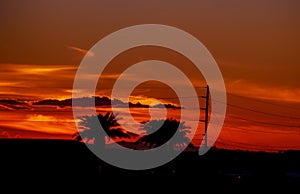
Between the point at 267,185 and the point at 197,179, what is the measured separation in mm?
6997

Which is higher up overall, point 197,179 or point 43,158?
point 43,158

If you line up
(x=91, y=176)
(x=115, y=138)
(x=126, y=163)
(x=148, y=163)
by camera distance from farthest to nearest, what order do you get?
1. (x=115, y=138)
2. (x=148, y=163)
3. (x=126, y=163)
4. (x=91, y=176)

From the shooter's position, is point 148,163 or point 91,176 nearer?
point 91,176

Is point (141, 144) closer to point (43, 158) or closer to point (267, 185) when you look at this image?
point (267, 185)

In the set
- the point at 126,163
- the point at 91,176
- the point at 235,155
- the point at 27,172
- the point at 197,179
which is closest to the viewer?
the point at 27,172

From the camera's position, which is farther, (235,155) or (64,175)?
(235,155)

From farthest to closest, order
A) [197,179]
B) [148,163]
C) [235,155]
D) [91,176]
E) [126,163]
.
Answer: [235,155], [148,163], [126,163], [197,179], [91,176]

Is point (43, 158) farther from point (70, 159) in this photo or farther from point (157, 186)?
point (157, 186)

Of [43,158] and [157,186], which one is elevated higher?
[43,158]

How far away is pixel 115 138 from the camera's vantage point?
105 metres

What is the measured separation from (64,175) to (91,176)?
11.4 ft

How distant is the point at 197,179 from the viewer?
71.8 m

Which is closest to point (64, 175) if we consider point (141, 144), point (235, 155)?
point (141, 144)

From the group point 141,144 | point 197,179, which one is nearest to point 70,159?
point 197,179
